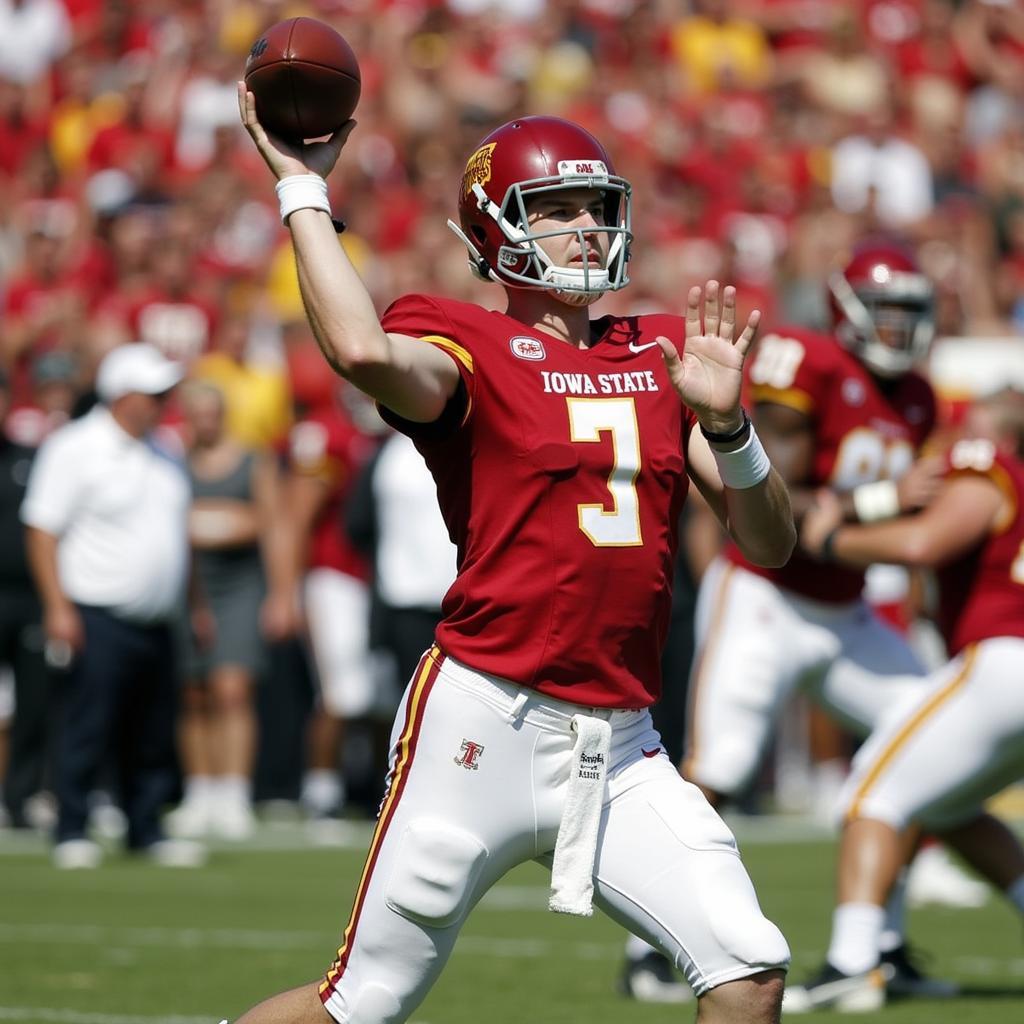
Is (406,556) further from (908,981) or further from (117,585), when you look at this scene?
(908,981)

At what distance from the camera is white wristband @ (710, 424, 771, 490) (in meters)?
3.86

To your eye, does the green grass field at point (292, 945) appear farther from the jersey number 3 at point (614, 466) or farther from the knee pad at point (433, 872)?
the jersey number 3 at point (614, 466)

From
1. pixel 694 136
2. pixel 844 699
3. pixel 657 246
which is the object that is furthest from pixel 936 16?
pixel 844 699

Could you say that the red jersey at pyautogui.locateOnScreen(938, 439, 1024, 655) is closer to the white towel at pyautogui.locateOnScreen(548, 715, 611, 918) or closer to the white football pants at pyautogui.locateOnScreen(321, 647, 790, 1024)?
the white football pants at pyautogui.locateOnScreen(321, 647, 790, 1024)

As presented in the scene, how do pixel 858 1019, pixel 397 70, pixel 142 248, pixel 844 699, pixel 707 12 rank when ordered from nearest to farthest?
pixel 858 1019
pixel 844 699
pixel 142 248
pixel 397 70
pixel 707 12

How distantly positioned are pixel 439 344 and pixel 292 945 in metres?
3.66

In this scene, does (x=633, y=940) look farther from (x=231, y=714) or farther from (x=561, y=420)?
(x=231, y=714)

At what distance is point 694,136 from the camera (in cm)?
1586

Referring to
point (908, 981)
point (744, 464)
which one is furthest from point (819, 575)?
point (744, 464)

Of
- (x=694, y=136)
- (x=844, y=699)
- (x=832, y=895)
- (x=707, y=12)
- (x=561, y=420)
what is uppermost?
(x=707, y=12)

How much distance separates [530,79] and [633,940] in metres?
10.6

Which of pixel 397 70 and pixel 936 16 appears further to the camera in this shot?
pixel 936 16

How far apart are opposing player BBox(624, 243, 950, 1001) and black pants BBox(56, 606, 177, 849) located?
3548mm

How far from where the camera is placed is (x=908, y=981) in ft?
20.2
